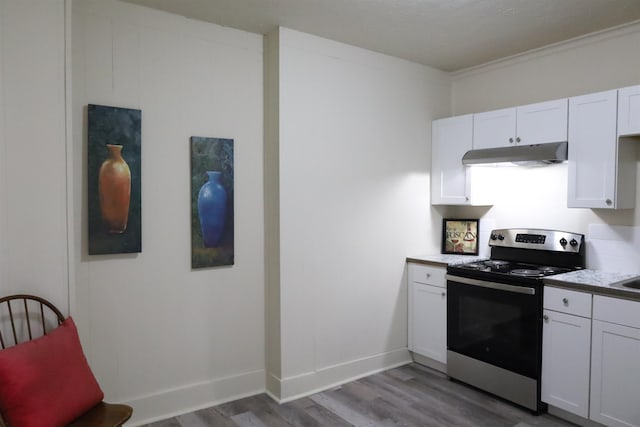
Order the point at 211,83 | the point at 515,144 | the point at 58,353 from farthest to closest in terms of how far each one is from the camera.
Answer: the point at 515,144, the point at 211,83, the point at 58,353

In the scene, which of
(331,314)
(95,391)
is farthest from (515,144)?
(95,391)

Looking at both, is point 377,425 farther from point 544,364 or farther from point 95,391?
point 95,391

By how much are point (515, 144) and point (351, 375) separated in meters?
2.14

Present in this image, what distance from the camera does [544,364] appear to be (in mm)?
2889

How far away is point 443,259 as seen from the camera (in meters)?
3.73

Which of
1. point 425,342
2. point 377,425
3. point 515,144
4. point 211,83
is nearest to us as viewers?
point 377,425

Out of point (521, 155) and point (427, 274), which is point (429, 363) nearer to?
point (427, 274)

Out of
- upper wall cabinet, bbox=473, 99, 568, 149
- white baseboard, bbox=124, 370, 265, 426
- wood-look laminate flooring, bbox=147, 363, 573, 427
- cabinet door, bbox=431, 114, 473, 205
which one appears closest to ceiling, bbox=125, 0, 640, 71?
upper wall cabinet, bbox=473, 99, 568, 149

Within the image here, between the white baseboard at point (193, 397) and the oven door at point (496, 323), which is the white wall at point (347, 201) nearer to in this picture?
the white baseboard at point (193, 397)

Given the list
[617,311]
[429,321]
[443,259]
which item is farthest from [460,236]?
[617,311]

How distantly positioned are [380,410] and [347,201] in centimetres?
148

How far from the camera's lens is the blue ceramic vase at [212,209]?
118 inches

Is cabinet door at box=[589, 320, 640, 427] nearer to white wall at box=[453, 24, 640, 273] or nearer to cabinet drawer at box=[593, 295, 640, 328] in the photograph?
cabinet drawer at box=[593, 295, 640, 328]

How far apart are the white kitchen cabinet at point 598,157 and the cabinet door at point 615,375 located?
82 centimetres
